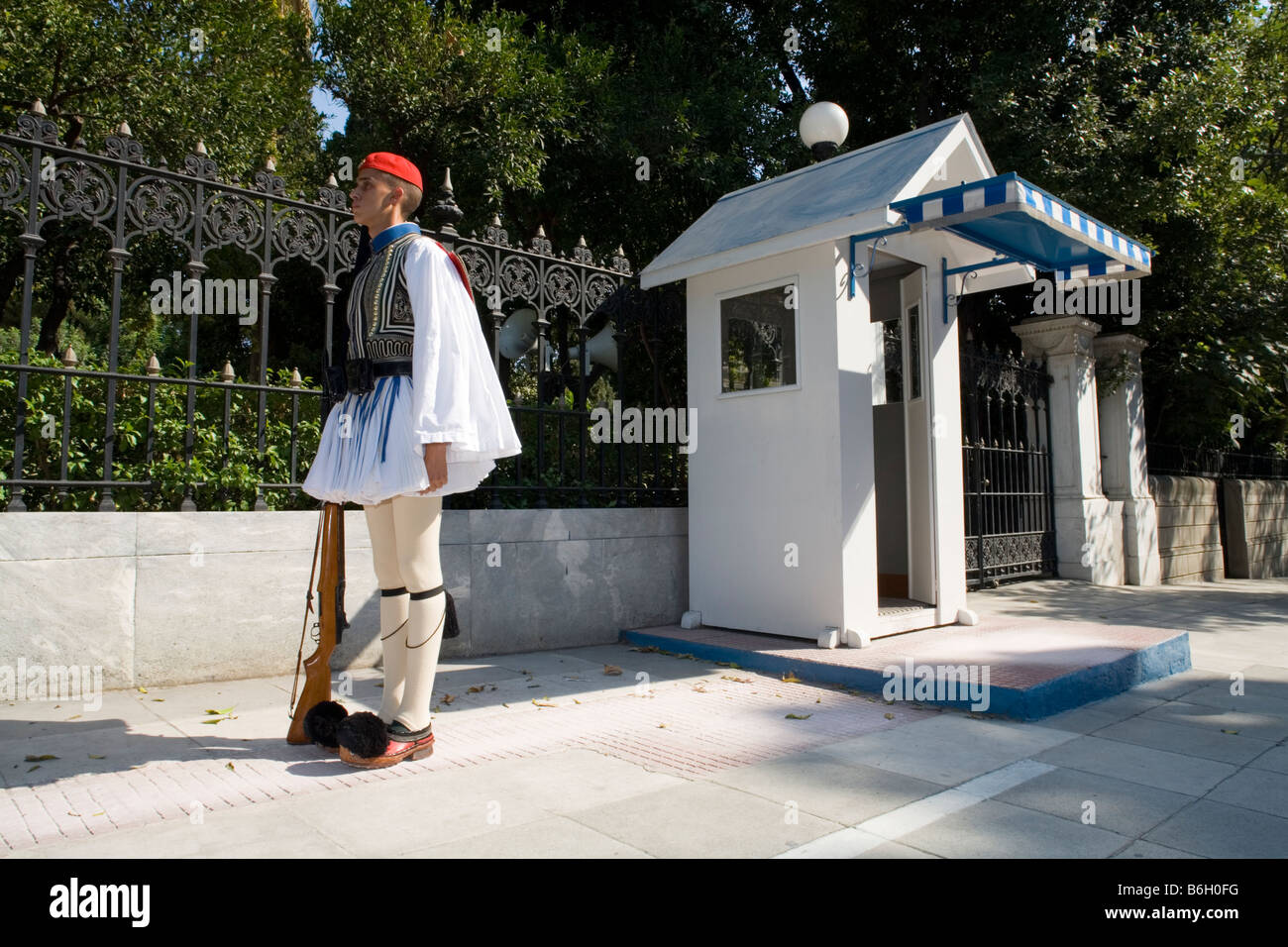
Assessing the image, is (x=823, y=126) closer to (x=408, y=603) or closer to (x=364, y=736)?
(x=408, y=603)

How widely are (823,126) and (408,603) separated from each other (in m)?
5.33

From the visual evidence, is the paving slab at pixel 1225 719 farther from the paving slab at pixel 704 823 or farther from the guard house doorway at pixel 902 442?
the paving slab at pixel 704 823

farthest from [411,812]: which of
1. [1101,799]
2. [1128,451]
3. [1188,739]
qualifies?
[1128,451]

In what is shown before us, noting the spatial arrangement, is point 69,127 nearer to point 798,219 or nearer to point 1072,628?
point 798,219

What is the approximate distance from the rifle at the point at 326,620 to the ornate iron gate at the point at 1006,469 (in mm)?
7217

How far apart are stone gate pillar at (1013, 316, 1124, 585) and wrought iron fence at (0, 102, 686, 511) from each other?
6333 millimetres

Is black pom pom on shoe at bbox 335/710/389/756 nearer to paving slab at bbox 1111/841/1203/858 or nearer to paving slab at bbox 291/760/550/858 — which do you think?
paving slab at bbox 291/760/550/858

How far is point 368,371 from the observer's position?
135 inches

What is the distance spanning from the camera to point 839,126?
6.89 meters

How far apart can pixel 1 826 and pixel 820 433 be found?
4.47 m

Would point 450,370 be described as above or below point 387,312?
below

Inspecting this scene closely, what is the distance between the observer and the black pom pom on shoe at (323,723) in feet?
11.3

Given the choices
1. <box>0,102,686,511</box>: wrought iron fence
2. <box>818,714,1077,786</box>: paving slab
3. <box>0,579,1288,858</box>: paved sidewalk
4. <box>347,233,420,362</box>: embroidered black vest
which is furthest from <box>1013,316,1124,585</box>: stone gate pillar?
<box>347,233,420,362</box>: embroidered black vest
